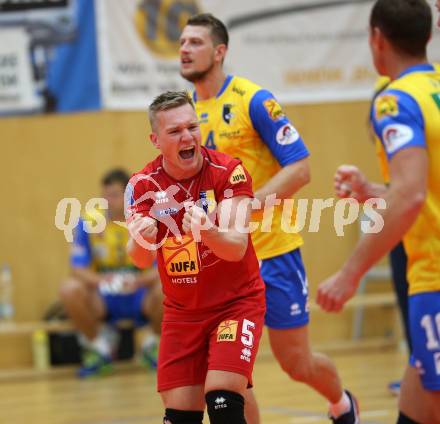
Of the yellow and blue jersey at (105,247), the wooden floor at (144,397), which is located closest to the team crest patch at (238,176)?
the wooden floor at (144,397)

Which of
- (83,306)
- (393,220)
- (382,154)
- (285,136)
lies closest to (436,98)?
(393,220)

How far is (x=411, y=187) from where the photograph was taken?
311cm

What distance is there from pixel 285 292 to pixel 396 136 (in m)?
1.99

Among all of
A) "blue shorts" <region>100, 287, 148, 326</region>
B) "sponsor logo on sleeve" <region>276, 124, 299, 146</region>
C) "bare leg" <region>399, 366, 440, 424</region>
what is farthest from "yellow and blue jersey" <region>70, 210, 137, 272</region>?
"bare leg" <region>399, 366, 440, 424</region>

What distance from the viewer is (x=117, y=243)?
9406 mm

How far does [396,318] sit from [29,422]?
527 cm

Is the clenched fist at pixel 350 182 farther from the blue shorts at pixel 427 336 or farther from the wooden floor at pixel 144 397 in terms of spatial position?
the wooden floor at pixel 144 397

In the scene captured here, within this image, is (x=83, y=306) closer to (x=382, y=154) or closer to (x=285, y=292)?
(x=285, y=292)

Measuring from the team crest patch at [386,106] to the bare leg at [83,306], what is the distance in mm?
6098

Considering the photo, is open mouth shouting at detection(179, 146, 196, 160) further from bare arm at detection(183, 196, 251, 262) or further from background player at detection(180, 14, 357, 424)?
background player at detection(180, 14, 357, 424)

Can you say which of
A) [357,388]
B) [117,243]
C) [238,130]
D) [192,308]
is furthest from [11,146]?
[192,308]

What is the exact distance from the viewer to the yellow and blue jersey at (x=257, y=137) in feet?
16.4

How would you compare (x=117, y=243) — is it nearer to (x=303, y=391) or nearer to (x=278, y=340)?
(x=303, y=391)

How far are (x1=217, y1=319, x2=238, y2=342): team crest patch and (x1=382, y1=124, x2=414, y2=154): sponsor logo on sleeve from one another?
3.94 feet
